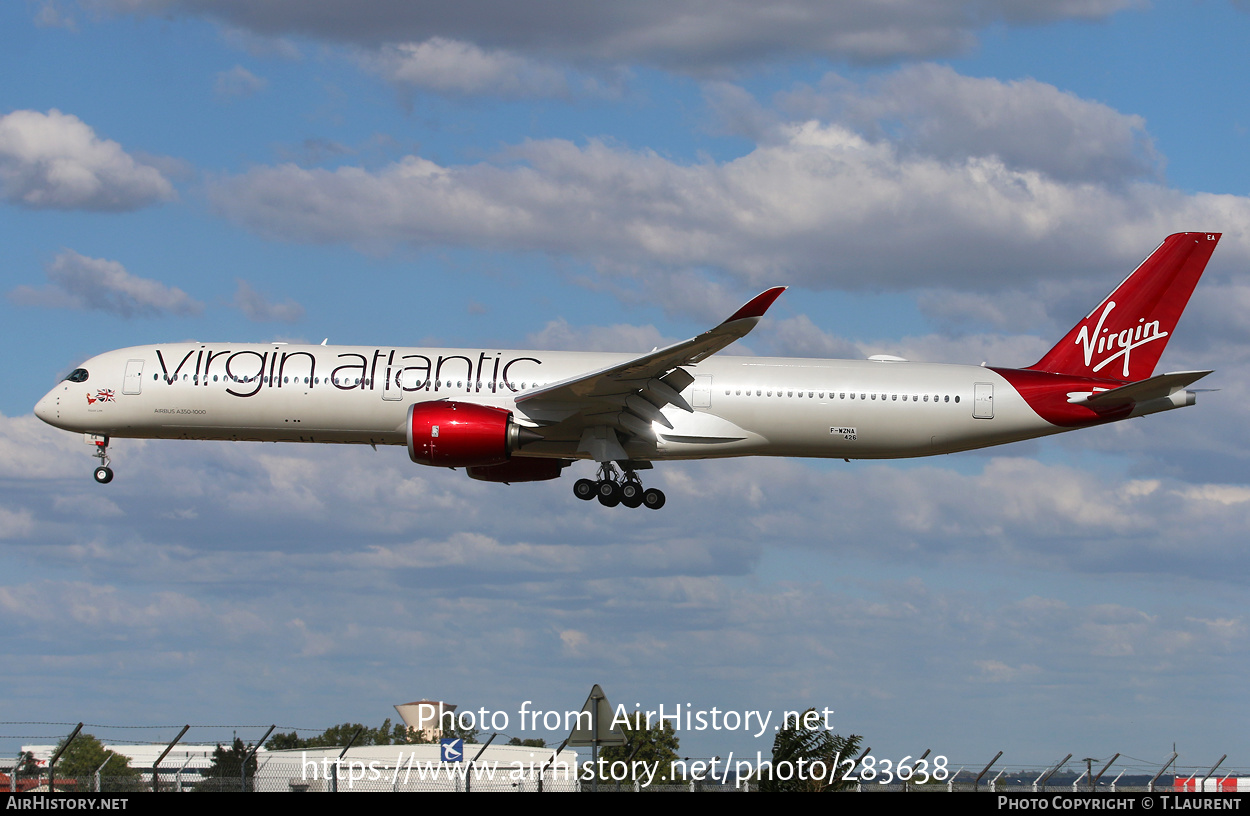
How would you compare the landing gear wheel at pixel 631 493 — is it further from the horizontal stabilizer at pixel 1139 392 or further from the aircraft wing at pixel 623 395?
the horizontal stabilizer at pixel 1139 392

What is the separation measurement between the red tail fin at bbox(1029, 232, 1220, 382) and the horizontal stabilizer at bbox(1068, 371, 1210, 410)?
1788mm

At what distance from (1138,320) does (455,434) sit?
68.0ft

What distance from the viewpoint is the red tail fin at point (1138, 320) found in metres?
37.2

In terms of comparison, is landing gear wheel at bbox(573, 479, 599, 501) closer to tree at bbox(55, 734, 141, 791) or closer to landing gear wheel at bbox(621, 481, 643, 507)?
landing gear wheel at bbox(621, 481, 643, 507)

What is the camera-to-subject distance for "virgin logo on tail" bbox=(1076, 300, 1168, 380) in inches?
1464

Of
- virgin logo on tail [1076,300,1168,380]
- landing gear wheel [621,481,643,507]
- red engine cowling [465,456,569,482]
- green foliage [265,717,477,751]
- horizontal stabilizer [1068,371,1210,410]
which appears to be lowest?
green foliage [265,717,477,751]

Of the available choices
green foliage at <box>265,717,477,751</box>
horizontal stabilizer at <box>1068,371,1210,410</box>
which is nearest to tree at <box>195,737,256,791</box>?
green foliage at <box>265,717,477,751</box>

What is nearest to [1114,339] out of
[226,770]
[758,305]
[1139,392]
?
[1139,392]

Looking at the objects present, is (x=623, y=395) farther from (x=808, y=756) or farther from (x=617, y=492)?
(x=808, y=756)

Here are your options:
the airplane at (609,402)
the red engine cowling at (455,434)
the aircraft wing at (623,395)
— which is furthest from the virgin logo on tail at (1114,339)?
the red engine cowling at (455,434)

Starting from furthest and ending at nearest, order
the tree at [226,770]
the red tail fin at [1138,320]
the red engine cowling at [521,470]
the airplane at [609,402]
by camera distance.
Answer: the red engine cowling at [521,470], the red tail fin at [1138,320], the airplane at [609,402], the tree at [226,770]

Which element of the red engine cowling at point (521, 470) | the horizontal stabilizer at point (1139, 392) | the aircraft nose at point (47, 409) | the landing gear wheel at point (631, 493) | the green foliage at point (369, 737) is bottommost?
the green foliage at point (369, 737)

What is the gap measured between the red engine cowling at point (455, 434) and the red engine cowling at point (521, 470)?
205 inches

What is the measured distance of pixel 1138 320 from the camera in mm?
37594
